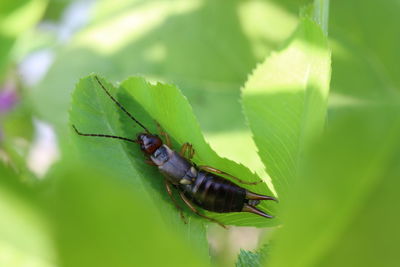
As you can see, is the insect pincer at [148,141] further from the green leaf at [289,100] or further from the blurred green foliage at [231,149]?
the green leaf at [289,100]

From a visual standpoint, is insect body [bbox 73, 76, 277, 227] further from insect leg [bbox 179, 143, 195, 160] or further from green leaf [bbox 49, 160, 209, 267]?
green leaf [bbox 49, 160, 209, 267]

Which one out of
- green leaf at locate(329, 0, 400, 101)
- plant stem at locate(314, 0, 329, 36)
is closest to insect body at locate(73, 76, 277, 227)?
plant stem at locate(314, 0, 329, 36)

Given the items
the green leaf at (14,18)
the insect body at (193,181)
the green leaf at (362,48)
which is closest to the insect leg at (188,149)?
the insect body at (193,181)

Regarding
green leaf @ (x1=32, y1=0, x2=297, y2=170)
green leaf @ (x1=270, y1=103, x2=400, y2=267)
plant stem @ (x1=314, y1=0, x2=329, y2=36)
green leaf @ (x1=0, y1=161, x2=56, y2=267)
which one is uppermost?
plant stem @ (x1=314, y1=0, x2=329, y2=36)

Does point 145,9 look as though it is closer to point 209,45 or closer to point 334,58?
point 209,45

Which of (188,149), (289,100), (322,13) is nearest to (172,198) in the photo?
(188,149)
